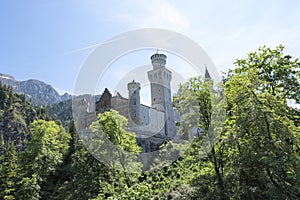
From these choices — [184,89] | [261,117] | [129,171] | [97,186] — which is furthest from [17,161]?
[261,117]

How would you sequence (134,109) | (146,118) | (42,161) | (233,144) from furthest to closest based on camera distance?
(146,118) → (134,109) → (42,161) → (233,144)

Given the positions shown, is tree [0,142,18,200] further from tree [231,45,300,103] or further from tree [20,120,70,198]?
tree [231,45,300,103]

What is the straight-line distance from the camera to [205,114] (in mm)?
11023

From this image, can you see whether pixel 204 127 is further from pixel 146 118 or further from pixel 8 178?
pixel 146 118

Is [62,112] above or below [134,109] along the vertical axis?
above

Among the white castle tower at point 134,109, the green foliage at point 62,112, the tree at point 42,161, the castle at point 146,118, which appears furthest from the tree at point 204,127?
the green foliage at point 62,112

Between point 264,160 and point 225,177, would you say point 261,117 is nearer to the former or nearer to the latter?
point 264,160

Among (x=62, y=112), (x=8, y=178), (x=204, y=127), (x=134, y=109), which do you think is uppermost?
(x=62, y=112)

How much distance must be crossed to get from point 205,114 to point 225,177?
2.58 metres

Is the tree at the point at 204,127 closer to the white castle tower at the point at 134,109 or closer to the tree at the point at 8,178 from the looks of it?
the tree at the point at 8,178

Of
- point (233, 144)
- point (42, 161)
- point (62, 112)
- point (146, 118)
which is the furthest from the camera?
point (62, 112)

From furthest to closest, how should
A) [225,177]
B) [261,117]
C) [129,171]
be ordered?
[129,171], [225,177], [261,117]

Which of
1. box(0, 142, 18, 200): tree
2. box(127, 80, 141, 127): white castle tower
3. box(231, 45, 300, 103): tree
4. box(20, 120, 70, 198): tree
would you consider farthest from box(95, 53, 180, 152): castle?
box(231, 45, 300, 103): tree

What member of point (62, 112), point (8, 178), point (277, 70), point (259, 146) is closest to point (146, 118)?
point (8, 178)
